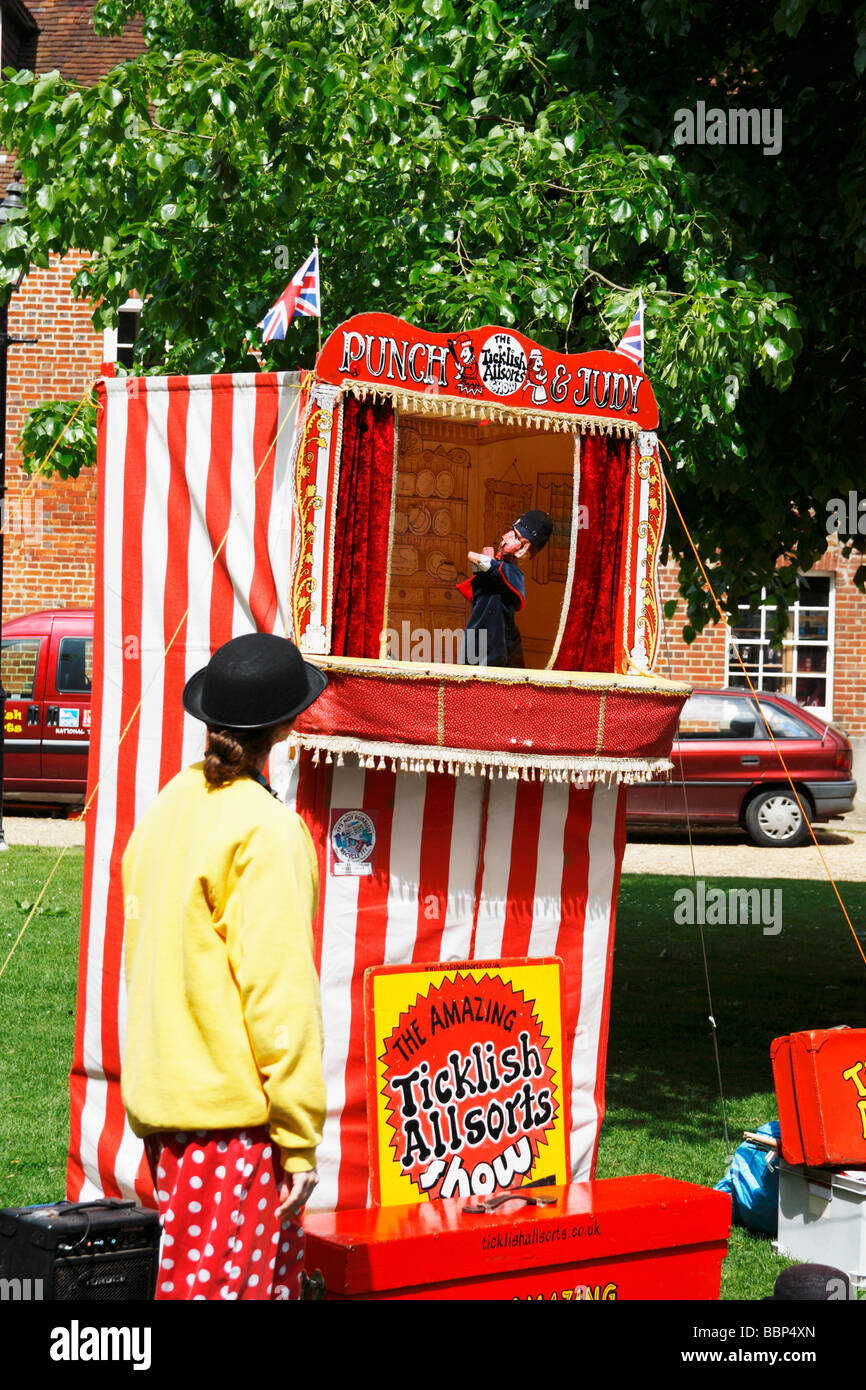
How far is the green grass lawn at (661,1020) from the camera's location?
6.03 m

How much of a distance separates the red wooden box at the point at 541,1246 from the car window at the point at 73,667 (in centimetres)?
1200

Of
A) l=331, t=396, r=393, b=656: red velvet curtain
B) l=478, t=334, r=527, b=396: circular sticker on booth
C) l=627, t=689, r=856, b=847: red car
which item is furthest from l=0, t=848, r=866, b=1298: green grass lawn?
l=478, t=334, r=527, b=396: circular sticker on booth

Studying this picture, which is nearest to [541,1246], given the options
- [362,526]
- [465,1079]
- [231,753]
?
[465,1079]

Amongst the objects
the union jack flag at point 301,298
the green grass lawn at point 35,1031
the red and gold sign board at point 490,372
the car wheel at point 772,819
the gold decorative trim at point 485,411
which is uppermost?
the union jack flag at point 301,298

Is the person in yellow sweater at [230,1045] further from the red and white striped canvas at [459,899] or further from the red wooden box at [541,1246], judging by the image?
the red and white striped canvas at [459,899]

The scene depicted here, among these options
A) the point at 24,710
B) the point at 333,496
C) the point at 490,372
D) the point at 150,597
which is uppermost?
the point at 490,372

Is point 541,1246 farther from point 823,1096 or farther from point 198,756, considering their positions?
point 198,756

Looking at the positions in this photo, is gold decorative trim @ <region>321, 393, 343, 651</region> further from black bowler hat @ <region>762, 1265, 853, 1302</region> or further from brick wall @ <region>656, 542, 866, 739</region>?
brick wall @ <region>656, 542, 866, 739</region>

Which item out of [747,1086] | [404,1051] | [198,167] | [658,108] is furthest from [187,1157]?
[658,108]

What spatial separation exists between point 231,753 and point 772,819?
14.1 meters

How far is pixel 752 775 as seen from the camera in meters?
16.4

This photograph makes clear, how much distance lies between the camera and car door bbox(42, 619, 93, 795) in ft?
51.6

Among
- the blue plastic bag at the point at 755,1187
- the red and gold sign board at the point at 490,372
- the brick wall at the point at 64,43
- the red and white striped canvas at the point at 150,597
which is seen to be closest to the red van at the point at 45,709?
the brick wall at the point at 64,43

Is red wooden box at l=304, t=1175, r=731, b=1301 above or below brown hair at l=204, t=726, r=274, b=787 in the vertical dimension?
below
